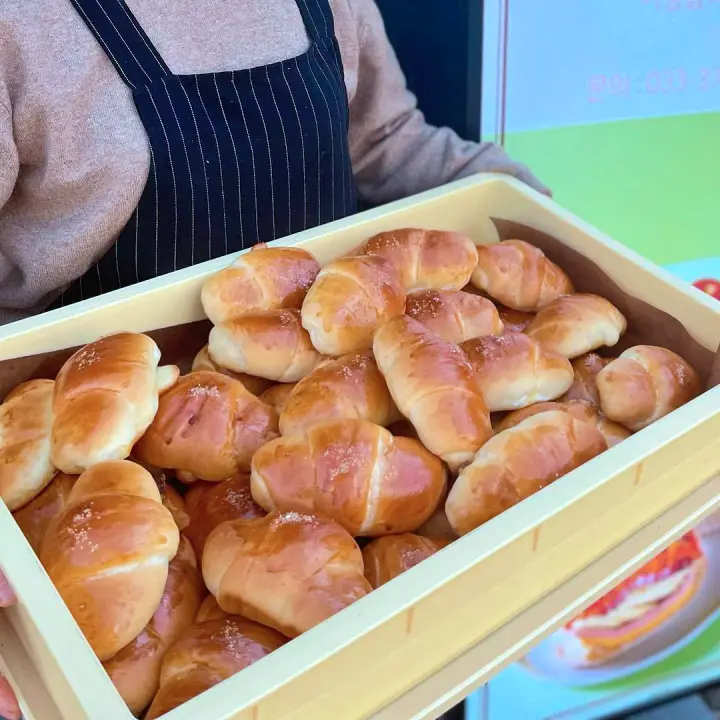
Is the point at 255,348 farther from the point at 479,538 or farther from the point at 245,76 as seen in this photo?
the point at 245,76

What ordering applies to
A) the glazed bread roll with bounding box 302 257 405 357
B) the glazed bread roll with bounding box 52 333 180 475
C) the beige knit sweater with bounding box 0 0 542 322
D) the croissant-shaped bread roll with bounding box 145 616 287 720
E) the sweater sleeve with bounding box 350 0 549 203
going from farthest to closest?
the sweater sleeve with bounding box 350 0 549 203, the beige knit sweater with bounding box 0 0 542 322, the glazed bread roll with bounding box 302 257 405 357, the glazed bread roll with bounding box 52 333 180 475, the croissant-shaped bread roll with bounding box 145 616 287 720

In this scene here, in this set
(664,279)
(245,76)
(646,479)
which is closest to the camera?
(646,479)

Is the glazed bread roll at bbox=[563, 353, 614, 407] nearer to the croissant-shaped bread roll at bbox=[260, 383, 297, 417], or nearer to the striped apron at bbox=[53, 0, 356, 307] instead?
the croissant-shaped bread roll at bbox=[260, 383, 297, 417]

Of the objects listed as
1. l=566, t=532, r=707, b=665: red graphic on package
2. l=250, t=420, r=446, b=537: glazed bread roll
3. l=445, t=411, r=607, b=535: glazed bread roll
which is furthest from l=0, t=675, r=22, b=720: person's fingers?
l=566, t=532, r=707, b=665: red graphic on package

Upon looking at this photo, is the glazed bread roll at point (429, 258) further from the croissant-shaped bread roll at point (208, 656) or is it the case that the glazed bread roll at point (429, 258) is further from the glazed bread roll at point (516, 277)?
the croissant-shaped bread roll at point (208, 656)

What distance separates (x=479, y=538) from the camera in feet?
1.75

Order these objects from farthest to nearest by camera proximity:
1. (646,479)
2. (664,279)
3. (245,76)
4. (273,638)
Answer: (245,76) → (664,279) → (646,479) → (273,638)

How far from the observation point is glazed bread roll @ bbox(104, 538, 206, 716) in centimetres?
52

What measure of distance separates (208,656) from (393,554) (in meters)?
0.15

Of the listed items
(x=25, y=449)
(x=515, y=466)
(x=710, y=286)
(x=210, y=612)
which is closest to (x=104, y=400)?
(x=25, y=449)

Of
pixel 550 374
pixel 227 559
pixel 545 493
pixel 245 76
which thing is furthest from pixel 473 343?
pixel 245 76

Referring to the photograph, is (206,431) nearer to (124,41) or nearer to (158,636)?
(158,636)

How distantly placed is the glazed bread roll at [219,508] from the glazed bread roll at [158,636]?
1 cm

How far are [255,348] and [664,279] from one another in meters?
0.44
